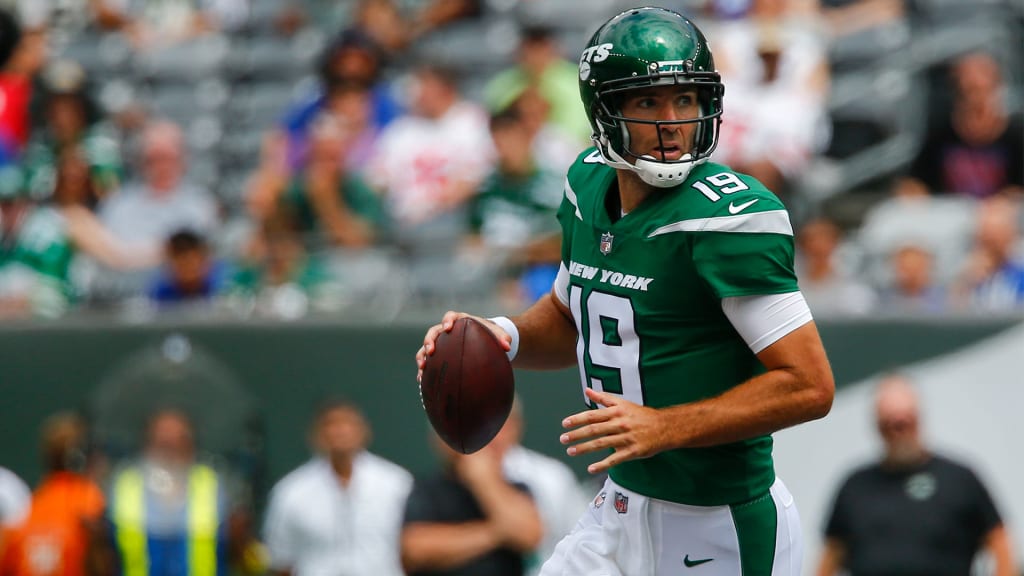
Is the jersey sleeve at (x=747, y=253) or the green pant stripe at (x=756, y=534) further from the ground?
the jersey sleeve at (x=747, y=253)

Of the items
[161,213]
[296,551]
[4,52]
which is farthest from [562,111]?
[4,52]

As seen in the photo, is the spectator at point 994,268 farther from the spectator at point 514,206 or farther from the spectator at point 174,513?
the spectator at point 174,513

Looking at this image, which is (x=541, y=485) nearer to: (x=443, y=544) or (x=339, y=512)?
(x=443, y=544)

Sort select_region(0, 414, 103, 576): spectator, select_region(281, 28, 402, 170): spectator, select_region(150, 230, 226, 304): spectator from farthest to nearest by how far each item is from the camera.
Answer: select_region(281, 28, 402, 170): spectator → select_region(150, 230, 226, 304): spectator → select_region(0, 414, 103, 576): spectator

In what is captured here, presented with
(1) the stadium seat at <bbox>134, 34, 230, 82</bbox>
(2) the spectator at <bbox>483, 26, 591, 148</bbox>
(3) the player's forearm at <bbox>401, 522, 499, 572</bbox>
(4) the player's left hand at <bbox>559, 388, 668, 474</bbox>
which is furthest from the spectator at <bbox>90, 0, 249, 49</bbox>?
(4) the player's left hand at <bbox>559, 388, 668, 474</bbox>

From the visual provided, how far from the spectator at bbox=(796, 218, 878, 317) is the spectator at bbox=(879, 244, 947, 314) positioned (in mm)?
106

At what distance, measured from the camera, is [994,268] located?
752cm

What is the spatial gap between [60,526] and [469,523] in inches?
80.5

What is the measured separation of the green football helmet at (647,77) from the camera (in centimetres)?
364

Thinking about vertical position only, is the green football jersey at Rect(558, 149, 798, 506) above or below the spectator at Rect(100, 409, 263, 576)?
above

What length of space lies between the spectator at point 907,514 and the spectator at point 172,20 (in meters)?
5.93

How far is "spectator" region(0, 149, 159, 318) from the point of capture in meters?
8.15

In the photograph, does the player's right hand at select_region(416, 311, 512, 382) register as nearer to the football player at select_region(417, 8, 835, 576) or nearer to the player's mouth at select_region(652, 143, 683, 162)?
the football player at select_region(417, 8, 835, 576)

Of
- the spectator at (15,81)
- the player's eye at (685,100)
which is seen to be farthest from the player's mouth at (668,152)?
the spectator at (15,81)
